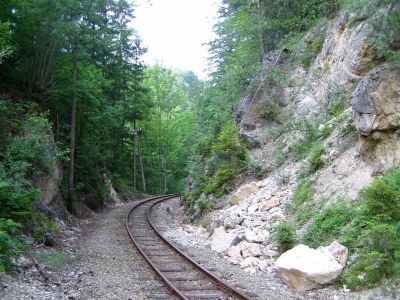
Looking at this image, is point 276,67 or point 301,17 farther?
point 301,17

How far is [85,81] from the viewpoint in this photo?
58.7ft

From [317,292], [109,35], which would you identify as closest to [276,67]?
[109,35]

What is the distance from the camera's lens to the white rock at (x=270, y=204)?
12.6 meters

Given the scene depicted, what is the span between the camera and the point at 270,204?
12.7 m

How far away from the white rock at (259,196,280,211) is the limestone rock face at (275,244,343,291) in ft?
13.8

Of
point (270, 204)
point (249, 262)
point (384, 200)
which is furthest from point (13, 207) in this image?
point (384, 200)

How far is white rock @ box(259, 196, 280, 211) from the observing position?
1260 centimetres

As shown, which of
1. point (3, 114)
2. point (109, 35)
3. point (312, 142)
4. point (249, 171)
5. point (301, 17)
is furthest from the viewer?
point (301, 17)

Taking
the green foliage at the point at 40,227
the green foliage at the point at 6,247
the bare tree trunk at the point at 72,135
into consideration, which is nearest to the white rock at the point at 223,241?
the green foliage at the point at 40,227

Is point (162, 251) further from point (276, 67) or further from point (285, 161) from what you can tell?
point (276, 67)

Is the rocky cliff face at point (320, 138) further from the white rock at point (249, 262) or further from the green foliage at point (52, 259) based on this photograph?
the green foliage at point (52, 259)

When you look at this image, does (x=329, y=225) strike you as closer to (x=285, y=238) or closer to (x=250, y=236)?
(x=285, y=238)

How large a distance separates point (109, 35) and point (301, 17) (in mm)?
10018

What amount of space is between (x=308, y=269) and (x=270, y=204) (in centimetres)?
492
